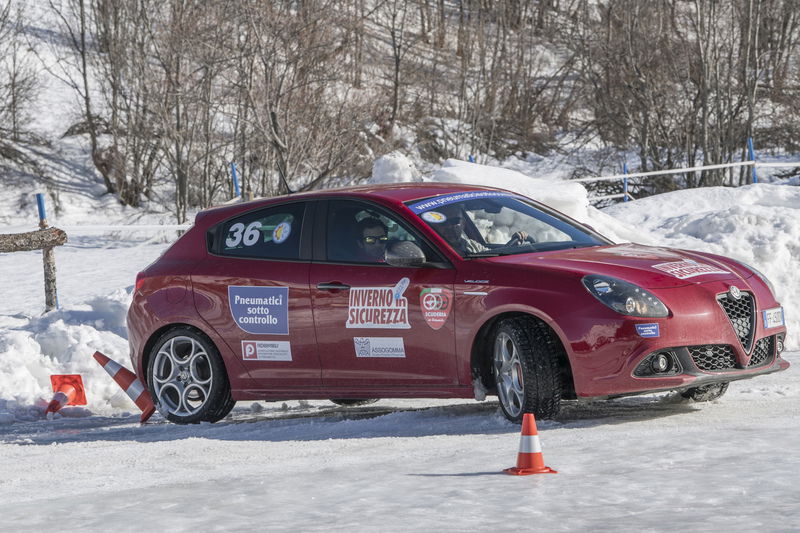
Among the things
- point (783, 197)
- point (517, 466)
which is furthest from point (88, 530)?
point (783, 197)

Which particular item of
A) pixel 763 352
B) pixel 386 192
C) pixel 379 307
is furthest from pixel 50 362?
pixel 763 352

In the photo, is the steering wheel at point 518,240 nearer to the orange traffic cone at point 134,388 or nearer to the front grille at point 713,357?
the front grille at point 713,357

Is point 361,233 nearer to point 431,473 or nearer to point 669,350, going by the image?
point 669,350

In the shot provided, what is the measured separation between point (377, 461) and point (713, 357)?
6.70 feet

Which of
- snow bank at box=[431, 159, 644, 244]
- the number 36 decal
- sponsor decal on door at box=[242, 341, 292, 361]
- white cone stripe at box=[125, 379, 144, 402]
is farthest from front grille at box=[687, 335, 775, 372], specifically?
snow bank at box=[431, 159, 644, 244]

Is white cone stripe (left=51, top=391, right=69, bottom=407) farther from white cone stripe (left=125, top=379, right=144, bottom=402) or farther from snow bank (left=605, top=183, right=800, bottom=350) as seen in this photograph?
snow bank (left=605, top=183, right=800, bottom=350)

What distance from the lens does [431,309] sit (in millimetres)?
7410

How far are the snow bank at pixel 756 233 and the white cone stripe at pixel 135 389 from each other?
5.82m

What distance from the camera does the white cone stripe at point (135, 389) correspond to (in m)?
9.06

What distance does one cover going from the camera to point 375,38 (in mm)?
35375

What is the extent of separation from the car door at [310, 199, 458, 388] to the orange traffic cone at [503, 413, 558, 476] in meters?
1.81

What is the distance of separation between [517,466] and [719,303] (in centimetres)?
199

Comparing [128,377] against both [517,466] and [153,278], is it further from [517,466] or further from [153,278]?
[517,466]

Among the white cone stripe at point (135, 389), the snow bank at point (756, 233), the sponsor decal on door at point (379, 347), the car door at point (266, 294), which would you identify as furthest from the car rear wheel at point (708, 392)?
the white cone stripe at point (135, 389)
